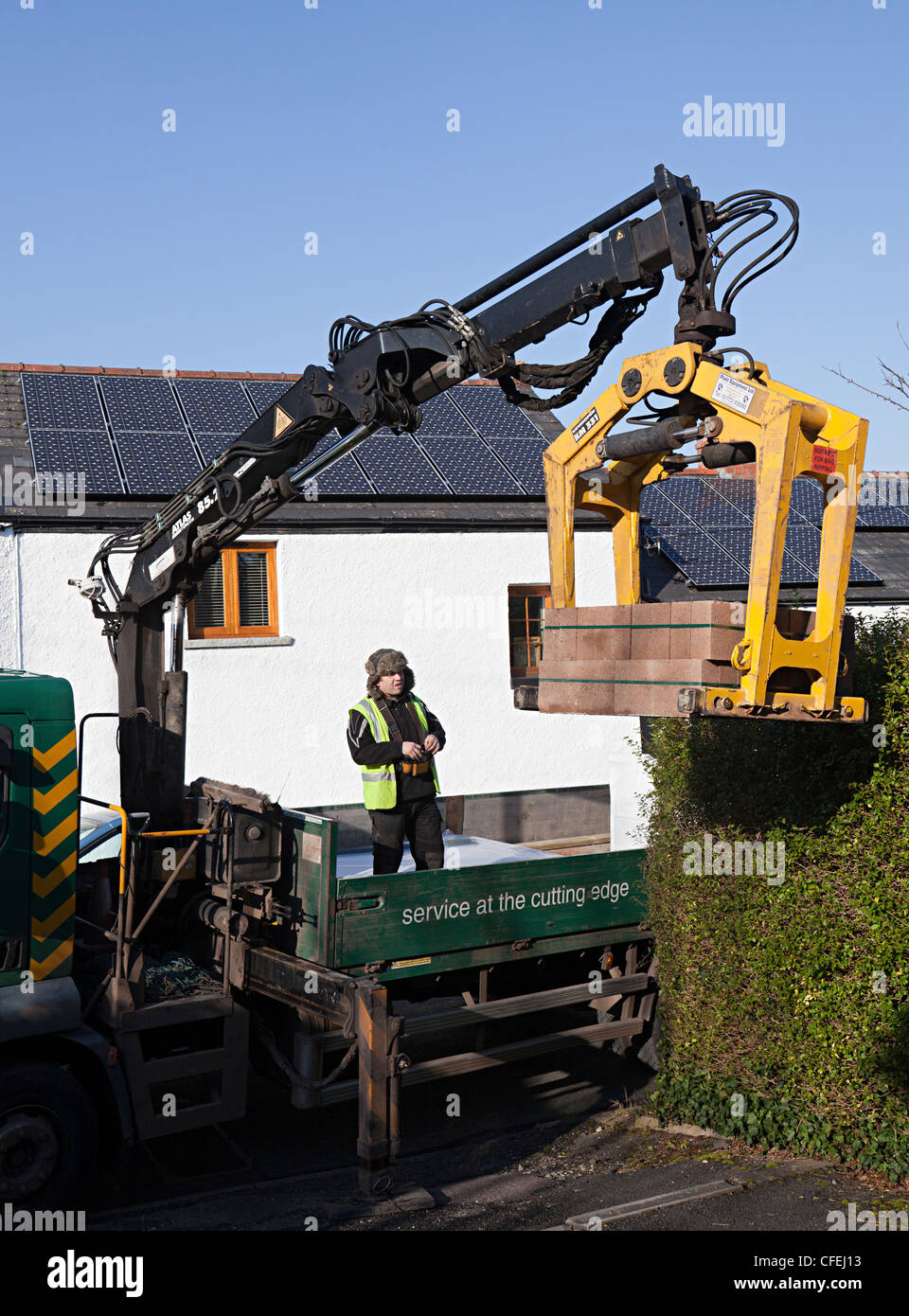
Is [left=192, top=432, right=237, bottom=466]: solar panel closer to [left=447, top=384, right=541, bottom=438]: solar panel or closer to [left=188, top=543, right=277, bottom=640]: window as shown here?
[left=188, top=543, right=277, bottom=640]: window

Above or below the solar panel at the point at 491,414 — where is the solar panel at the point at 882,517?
below

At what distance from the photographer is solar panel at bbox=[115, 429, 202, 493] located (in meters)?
13.2

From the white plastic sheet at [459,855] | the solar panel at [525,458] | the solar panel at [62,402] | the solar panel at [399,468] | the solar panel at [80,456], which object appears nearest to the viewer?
the white plastic sheet at [459,855]

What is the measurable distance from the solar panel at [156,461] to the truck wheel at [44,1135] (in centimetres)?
836

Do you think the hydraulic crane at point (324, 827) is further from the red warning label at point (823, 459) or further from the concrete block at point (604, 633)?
the concrete block at point (604, 633)

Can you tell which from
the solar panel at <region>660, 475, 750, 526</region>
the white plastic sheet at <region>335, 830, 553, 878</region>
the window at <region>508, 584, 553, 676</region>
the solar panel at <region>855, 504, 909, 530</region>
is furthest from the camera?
the solar panel at <region>855, 504, 909, 530</region>

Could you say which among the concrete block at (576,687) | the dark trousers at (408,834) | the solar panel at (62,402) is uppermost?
the solar panel at (62,402)

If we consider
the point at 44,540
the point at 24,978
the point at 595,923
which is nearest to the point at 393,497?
the point at 44,540

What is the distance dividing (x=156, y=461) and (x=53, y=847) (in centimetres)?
851

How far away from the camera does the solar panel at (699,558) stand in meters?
15.7

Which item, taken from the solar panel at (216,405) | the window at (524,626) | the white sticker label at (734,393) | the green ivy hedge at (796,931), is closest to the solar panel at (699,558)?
the window at (524,626)

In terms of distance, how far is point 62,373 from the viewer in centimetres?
1540

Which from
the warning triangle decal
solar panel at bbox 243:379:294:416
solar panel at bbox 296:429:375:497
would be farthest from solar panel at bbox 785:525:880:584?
the warning triangle decal

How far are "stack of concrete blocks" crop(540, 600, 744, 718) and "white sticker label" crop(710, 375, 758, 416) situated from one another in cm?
85
